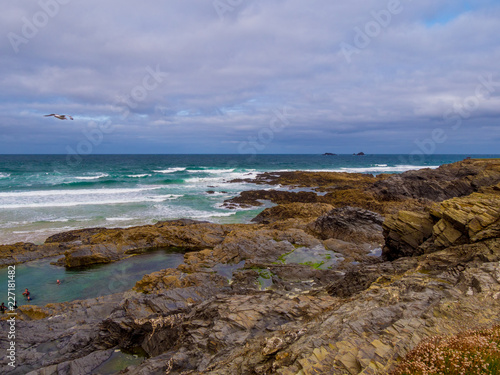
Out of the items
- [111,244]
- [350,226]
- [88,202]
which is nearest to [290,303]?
[350,226]

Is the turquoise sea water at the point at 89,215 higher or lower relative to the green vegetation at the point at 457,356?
lower

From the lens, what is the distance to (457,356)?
154 inches

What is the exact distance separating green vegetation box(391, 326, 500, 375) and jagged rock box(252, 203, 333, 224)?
68.1 feet

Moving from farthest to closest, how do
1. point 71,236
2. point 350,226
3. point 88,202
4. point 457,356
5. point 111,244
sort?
1. point 88,202
2. point 71,236
3. point 350,226
4. point 111,244
5. point 457,356

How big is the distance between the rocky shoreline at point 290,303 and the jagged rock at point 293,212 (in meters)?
6.64

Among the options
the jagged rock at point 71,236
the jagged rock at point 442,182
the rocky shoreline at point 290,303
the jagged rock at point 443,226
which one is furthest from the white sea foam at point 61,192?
the jagged rock at point 443,226

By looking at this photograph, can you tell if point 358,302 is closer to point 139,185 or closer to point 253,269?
point 253,269

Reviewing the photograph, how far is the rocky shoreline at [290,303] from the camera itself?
5.42m

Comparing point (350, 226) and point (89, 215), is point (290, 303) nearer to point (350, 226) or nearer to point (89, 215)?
point (350, 226)

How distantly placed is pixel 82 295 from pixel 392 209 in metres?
24.8

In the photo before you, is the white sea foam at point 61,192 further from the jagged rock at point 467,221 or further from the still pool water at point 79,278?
the jagged rock at point 467,221

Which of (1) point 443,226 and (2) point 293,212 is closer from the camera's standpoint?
(1) point 443,226

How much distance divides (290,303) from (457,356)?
477 cm

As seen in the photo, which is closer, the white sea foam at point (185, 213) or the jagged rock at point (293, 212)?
the jagged rock at point (293, 212)
